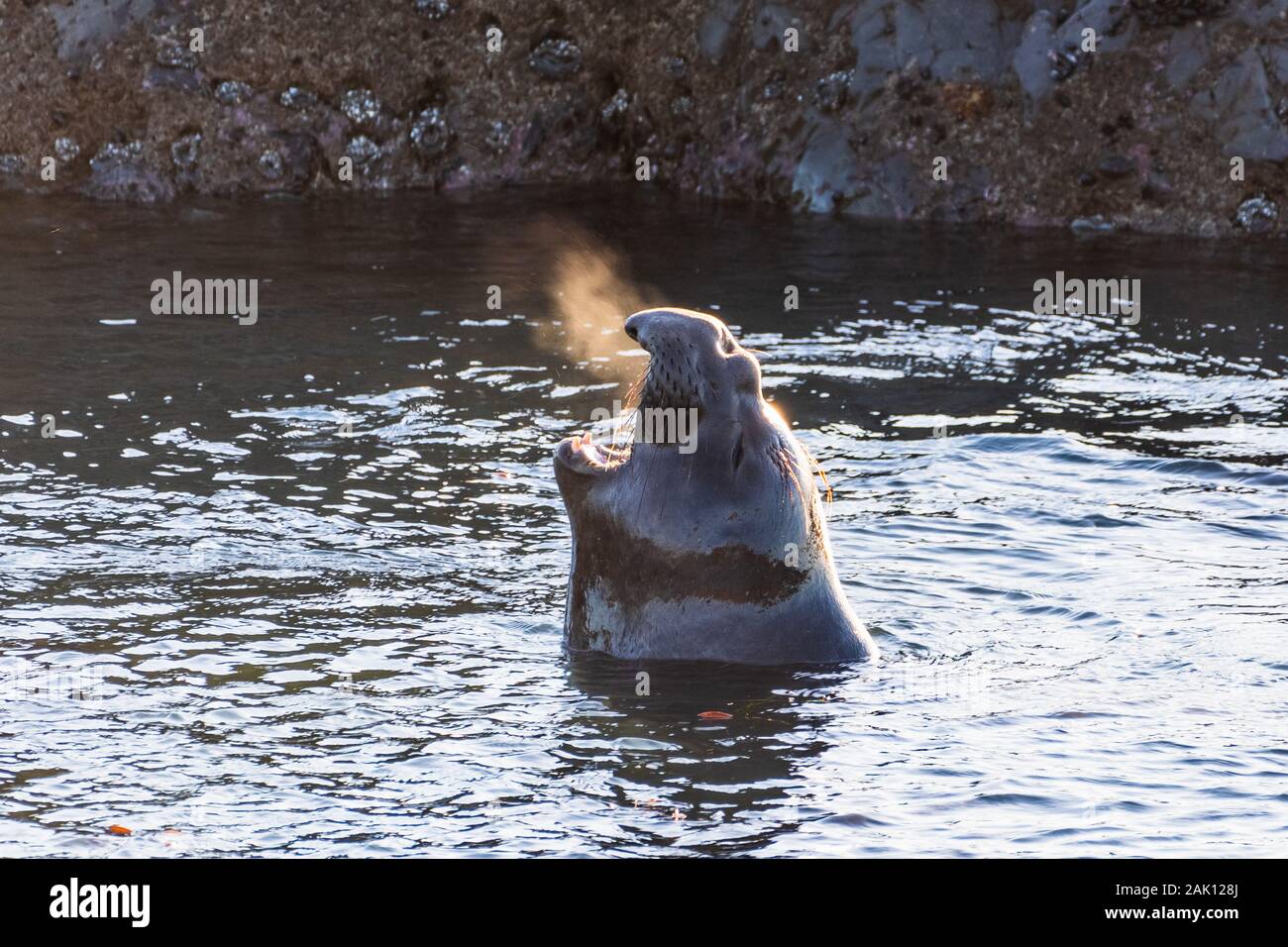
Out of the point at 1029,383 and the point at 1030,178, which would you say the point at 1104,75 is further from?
A: the point at 1029,383

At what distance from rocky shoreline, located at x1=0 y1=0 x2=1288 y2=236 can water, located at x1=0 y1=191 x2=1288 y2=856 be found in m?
2.88

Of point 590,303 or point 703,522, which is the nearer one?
point 703,522

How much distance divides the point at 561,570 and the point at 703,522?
2.49 metres

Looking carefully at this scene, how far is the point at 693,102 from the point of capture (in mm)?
25141

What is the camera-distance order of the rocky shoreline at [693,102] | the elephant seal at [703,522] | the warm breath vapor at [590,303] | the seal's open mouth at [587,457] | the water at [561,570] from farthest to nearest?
the rocky shoreline at [693,102] < the warm breath vapor at [590,303] < the seal's open mouth at [587,457] < the elephant seal at [703,522] < the water at [561,570]

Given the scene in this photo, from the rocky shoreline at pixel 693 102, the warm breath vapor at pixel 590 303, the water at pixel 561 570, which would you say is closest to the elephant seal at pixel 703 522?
the water at pixel 561 570

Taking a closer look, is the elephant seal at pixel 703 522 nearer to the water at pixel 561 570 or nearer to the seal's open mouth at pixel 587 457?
the seal's open mouth at pixel 587 457

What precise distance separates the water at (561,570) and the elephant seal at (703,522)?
240mm

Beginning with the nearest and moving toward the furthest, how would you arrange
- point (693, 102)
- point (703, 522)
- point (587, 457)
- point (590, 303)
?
1. point (703, 522)
2. point (587, 457)
3. point (590, 303)
4. point (693, 102)

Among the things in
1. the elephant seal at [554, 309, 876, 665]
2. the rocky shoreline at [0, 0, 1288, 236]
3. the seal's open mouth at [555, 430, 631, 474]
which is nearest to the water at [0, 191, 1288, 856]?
the elephant seal at [554, 309, 876, 665]

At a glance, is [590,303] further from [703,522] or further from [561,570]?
[703,522]

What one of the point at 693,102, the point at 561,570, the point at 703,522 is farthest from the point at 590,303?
the point at 703,522

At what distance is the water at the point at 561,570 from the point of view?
7.26m

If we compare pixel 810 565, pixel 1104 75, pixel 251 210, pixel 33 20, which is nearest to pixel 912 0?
pixel 1104 75
